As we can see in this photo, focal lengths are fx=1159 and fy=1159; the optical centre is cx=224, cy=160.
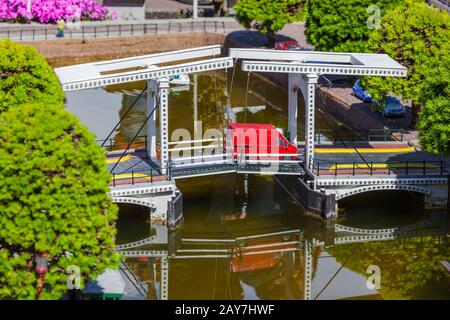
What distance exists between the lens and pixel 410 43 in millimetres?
61188

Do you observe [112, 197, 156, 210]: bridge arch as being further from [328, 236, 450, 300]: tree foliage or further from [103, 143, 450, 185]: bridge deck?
[328, 236, 450, 300]: tree foliage

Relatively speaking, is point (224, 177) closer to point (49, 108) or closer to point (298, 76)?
point (298, 76)

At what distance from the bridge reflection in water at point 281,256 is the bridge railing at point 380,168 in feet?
6.84

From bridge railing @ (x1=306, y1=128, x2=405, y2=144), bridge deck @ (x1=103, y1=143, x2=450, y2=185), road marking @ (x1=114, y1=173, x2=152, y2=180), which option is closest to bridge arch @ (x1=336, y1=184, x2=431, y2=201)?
bridge deck @ (x1=103, y1=143, x2=450, y2=185)

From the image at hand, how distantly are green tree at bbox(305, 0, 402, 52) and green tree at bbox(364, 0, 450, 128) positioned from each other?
7.56m

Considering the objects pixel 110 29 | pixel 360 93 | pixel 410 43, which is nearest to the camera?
pixel 410 43

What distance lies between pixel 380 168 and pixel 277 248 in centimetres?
674

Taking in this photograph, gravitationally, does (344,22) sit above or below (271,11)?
above

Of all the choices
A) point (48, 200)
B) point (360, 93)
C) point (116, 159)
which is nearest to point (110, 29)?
point (360, 93)

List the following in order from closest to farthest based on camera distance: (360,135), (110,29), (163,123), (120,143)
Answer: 1. (163,123)
2. (120,143)
3. (360,135)
4. (110,29)

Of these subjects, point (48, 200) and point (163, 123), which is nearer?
point (48, 200)

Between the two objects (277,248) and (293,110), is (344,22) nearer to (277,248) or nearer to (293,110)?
(293,110)

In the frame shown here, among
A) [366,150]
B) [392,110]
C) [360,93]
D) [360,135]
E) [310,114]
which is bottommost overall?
[360,135]

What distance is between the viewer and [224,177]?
58.4m
